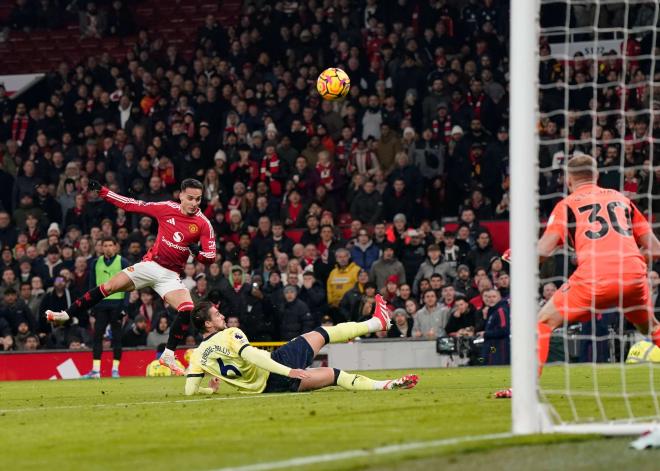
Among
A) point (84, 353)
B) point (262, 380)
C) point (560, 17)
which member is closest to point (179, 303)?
point (262, 380)

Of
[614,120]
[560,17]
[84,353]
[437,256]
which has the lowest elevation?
[84,353]

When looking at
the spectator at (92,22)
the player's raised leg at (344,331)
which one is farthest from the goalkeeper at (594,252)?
the spectator at (92,22)

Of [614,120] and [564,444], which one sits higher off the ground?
[614,120]

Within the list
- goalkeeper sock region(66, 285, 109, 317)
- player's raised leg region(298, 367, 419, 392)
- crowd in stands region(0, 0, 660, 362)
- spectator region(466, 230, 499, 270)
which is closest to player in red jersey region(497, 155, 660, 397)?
player's raised leg region(298, 367, 419, 392)

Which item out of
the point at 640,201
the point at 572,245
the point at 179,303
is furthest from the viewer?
the point at 640,201

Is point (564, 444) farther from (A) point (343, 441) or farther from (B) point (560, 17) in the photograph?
(B) point (560, 17)

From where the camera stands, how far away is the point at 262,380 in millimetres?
12242

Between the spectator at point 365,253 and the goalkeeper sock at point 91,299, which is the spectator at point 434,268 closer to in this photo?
the spectator at point 365,253

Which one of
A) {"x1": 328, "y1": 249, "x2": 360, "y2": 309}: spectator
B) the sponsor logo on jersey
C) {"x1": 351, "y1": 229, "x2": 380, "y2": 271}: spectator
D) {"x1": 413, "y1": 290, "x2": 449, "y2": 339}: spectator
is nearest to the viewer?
the sponsor logo on jersey

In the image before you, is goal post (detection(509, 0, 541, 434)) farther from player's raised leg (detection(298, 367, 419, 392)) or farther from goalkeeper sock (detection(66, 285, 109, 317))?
goalkeeper sock (detection(66, 285, 109, 317))

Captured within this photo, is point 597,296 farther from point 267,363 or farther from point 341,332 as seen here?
point 341,332

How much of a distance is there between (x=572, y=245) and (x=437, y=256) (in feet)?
34.7

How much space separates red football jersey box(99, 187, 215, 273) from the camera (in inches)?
603

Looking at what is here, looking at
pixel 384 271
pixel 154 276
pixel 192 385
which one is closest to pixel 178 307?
pixel 154 276
